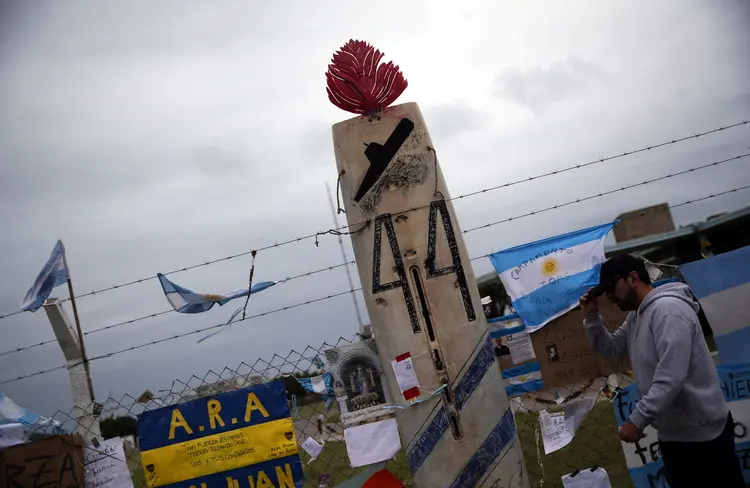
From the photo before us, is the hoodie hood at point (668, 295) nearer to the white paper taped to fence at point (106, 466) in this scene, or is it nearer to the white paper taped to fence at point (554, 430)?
the white paper taped to fence at point (554, 430)

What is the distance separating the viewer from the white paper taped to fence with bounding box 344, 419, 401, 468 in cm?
517

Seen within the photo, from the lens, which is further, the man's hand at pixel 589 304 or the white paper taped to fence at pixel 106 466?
the white paper taped to fence at pixel 106 466

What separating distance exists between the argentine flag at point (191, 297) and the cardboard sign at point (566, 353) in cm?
236

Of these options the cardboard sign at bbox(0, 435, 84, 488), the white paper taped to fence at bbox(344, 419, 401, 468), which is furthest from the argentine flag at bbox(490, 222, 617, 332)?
the cardboard sign at bbox(0, 435, 84, 488)

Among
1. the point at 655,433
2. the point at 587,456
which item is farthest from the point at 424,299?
the point at 587,456

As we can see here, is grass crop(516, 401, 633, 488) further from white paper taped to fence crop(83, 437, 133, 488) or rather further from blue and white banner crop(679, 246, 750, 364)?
white paper taped to fence crop(83, 437, 133, 488)

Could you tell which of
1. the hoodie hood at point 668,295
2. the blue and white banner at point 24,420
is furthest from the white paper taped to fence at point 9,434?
the hoodie hood at point 668,295

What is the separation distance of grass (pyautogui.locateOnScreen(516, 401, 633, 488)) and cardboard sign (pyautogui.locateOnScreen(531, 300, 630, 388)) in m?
0.85

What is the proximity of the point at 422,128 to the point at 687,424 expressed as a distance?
112 inches

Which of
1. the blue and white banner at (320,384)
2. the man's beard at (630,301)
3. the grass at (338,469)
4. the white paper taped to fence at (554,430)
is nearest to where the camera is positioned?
the man's beard at (630,301)

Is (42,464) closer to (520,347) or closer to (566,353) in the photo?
(520,347)

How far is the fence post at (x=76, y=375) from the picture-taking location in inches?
204

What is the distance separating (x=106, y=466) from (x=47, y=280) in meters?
1.65

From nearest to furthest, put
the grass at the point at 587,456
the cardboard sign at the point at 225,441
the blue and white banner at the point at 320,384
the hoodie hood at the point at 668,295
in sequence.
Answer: the hoodie hood at the point at 668,295 < the cardboard sign at the point at 225,441 < the blue and white banner at the point at 320,384 < the grass at the point at 587,456
